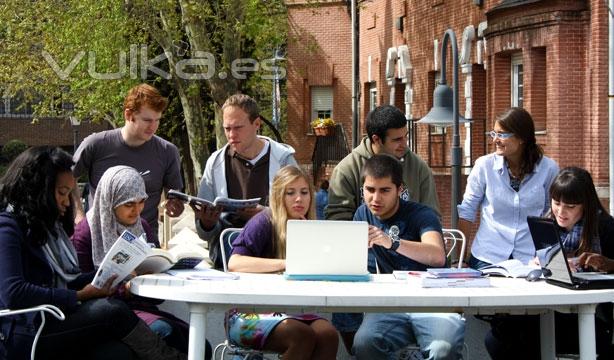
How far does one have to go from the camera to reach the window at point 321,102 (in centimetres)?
4481

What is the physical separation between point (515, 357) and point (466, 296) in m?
1.28

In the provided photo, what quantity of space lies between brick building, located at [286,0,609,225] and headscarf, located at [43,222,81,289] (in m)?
17.1

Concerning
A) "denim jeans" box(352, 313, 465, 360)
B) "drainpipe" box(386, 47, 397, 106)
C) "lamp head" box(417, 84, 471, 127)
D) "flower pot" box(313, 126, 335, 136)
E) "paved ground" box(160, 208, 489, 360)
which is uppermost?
"drainpipe" box(386, 47, 397, 106)

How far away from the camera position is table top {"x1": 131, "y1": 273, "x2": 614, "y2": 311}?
6.00 meters

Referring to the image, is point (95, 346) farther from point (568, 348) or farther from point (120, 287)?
point (568, 348)

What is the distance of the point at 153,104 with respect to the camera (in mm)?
8875

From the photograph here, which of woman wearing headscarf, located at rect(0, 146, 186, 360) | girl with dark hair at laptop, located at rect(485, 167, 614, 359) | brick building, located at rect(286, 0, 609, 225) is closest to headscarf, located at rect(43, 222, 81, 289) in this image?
woman wearing headscarf, located at rect(0, 146, 186, 360)

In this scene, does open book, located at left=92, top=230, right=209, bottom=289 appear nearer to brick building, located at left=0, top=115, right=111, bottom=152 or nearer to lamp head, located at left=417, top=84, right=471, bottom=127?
lamp head, located at left=417, top=84, right=471, bottom=127

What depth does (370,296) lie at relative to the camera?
19.8 ft

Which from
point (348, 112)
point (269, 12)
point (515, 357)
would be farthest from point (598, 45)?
point (348, 112)

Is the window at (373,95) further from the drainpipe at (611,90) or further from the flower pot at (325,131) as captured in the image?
the drainpipe at (611,90)

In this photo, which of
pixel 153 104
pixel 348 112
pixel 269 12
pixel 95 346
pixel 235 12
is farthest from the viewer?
pixel 348 112

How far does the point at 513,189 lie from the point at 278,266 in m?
2.14

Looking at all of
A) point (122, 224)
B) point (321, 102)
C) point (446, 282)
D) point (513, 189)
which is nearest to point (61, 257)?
point (122, 224)
